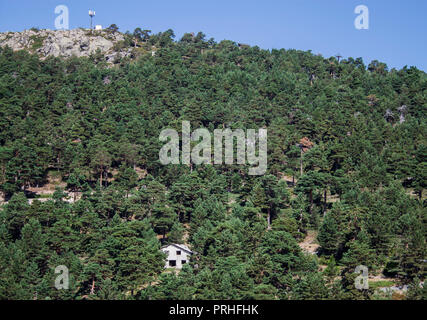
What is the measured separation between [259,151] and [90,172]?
979 inches

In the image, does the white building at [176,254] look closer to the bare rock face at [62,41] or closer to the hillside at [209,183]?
the hillside at [209,183]

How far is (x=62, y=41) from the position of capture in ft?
552

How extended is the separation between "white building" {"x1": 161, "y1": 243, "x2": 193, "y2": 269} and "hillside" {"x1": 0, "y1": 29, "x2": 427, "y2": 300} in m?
Answer: 1.42

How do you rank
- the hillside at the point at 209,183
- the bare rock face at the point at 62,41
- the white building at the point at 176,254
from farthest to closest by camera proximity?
1. the bare rock face at the point at 62,41
2. the white building at the point at 176,254
3. the hillside at the point at 209,183

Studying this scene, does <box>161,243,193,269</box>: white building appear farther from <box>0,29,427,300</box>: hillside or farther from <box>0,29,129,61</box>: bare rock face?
<box>0,29,129,61</box>: bare rock face

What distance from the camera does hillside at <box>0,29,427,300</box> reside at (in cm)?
4916

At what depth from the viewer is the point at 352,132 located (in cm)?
9031

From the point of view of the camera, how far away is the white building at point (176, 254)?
189 feet

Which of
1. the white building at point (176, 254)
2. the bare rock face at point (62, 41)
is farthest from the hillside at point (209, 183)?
the bare rock face at point (62, 41)

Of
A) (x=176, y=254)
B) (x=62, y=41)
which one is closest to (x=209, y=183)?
(x=176, y=254)

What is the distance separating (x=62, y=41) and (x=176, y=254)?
4996 inches

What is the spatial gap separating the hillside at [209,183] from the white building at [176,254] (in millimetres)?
1421

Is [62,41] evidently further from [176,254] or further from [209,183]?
[176,254]

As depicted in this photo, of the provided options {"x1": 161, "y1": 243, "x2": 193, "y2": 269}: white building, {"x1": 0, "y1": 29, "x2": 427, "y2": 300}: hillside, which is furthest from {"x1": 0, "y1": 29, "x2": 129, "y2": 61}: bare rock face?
{"x1": 161, "y1": 243, "x2": 193, "y2": 269}: white building
